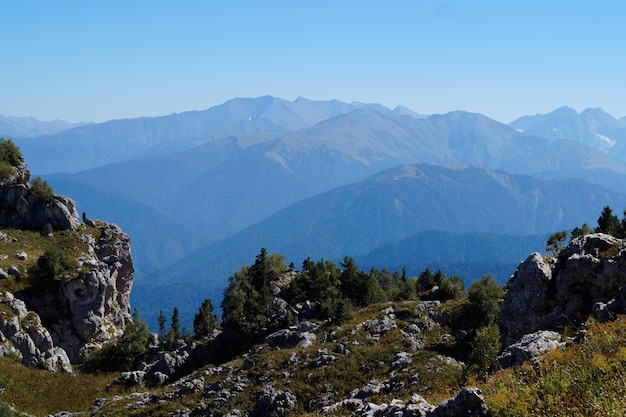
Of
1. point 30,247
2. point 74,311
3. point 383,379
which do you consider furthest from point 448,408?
point 30,247

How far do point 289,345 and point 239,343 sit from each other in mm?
10511

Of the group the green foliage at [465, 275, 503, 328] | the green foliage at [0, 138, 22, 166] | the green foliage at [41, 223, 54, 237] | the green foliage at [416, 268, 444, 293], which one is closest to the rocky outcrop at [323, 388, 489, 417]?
the green foliage at [465, 275, 503, 328]

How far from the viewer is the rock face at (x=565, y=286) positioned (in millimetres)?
33531

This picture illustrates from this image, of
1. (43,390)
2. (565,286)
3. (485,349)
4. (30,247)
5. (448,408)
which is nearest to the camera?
(448,408)

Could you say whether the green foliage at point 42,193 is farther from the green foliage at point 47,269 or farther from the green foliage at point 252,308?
the green foliage at point 252,308

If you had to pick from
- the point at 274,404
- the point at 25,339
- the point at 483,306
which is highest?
the point at 483,306

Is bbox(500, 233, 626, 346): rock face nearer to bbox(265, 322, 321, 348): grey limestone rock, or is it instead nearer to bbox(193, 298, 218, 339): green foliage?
bbox(265, 322, 321, 348): grey limestone rock

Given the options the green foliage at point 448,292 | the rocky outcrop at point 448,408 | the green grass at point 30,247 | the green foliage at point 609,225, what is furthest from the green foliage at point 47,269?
the green foliage at point 609,225

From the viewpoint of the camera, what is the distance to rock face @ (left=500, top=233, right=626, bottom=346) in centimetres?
3353

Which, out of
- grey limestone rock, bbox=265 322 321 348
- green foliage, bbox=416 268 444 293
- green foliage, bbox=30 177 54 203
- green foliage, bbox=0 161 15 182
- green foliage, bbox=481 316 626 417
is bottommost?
green foliage, bbox=416 268 444 293

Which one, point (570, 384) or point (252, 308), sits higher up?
point (570, 384)

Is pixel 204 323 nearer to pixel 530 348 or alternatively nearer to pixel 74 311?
pixel 74 311

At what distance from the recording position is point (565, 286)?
35.4 m

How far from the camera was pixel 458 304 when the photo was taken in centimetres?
7119
